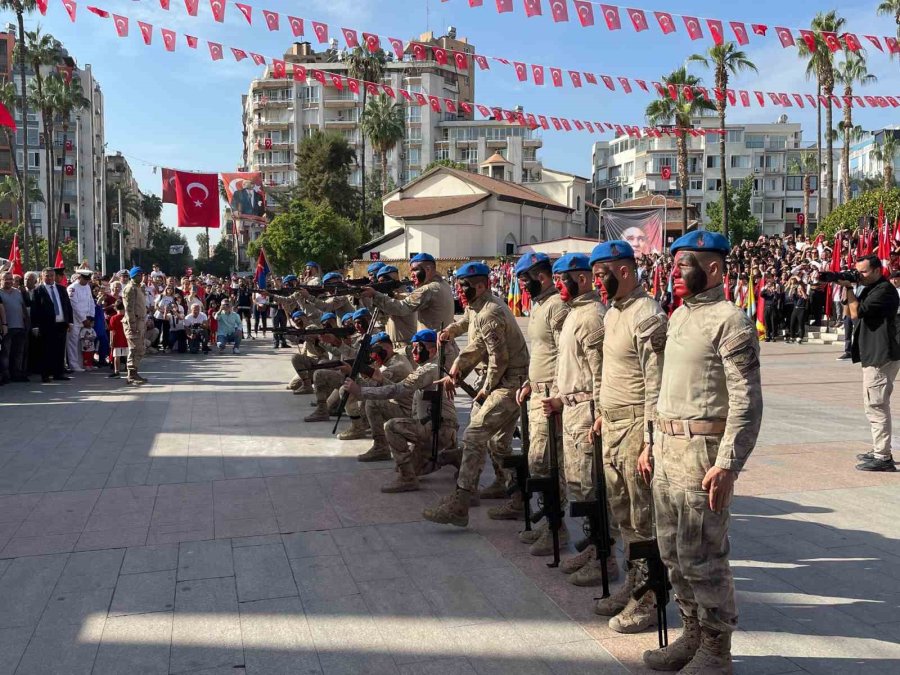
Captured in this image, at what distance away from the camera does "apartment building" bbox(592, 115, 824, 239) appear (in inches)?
3369

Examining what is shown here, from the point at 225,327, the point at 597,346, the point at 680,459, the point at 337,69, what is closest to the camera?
the point at 680,459

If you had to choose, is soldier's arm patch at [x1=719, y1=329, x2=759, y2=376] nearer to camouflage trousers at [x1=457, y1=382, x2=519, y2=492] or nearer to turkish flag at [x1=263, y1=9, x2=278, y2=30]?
camouflage trousers at [x1=457, y1=382, x2=519, y2=492]

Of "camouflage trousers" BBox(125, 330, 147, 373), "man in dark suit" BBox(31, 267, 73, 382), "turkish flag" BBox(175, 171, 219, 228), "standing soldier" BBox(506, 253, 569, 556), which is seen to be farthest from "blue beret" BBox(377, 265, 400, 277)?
"turkish flag" BBox(175, 171, 219, 228)

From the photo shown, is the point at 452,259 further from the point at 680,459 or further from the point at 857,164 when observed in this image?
the point at 857,164

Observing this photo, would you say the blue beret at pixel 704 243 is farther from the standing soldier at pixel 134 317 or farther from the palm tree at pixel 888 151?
the palm tree at pixel 888 151

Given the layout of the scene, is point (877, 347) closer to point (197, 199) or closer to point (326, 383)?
point (326, 383)

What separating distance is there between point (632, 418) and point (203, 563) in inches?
126

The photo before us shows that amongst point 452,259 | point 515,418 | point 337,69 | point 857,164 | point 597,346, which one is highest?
point 337,69

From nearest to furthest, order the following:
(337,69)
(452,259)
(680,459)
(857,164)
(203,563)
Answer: (680,459) < (203,563) < (452,259) < (337,69) < (857,164)

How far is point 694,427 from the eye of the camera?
12.7ft

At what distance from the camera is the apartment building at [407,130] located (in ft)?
290

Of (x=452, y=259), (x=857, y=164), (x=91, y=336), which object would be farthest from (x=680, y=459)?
(x=857, y=164)

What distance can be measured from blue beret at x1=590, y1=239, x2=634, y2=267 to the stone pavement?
2117 millimetres

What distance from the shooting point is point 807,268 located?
23.9 metres
